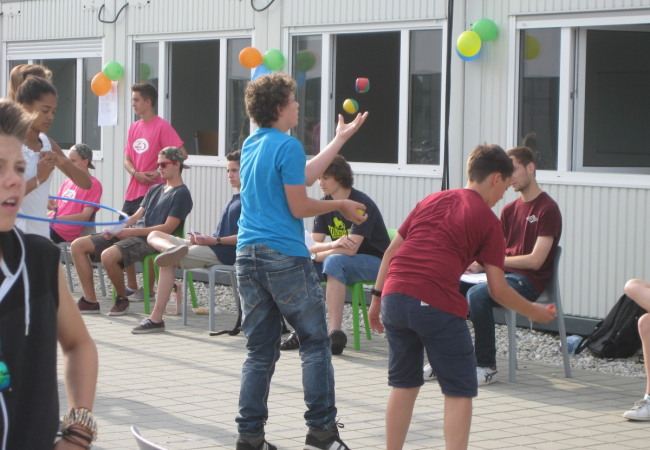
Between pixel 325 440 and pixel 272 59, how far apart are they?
20.2ft

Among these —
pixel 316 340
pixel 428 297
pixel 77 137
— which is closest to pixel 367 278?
pixel 316 340

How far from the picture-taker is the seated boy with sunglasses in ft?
28.6

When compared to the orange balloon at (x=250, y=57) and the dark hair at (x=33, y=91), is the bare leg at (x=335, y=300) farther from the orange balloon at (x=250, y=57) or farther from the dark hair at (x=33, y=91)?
the orange balloon at (x=250, y=57)

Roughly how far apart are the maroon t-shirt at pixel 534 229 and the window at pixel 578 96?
186cm

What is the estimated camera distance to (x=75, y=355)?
2.22 meters

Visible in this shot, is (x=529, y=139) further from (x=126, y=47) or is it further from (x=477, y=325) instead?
(x=126, y=47)

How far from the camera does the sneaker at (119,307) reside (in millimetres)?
9086

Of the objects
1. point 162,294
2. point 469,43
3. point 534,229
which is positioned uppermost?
point 469,43

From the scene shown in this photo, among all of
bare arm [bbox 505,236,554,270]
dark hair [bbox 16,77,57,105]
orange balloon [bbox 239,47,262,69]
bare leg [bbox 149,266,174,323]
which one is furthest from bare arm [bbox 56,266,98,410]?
orange balloon [bbox 239,47,262,69]

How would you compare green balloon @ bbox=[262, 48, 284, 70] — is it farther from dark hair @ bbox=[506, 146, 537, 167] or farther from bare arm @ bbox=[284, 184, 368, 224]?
bare arm @ bbox=[284, 184, 368, 224]

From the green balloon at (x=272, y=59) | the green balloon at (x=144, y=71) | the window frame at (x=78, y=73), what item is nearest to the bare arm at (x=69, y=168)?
the green balloon at (x=272, y=59)

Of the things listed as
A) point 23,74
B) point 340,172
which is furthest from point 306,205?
point 340,172

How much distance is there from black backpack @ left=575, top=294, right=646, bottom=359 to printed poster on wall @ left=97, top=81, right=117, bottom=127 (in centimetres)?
683

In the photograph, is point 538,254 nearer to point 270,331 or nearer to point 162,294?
point 270,331
